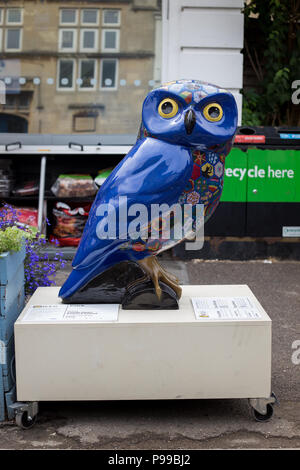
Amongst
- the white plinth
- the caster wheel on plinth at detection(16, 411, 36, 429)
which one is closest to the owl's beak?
the white plinth

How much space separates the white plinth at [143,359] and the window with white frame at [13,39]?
17.9 ft

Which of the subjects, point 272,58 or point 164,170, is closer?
point 164,170

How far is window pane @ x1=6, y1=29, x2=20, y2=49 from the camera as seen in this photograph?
7.64 metres

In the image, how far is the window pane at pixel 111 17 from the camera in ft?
25.1

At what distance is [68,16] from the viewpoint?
7.64 meters

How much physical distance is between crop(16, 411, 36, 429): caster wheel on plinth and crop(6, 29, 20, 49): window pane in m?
5.76

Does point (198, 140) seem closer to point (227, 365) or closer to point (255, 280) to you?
point (227, 365)

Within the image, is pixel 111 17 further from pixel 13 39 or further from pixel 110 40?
pixel 13 39

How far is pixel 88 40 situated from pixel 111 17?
1.35 ft

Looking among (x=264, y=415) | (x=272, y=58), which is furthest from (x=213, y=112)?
(x=272, y=58)

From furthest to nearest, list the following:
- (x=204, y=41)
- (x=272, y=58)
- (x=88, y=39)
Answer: (x=272, y=58), (x=88, y=39), (x=204, y=41)

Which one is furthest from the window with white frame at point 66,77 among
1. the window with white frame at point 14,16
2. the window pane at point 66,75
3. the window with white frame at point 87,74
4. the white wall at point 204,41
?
the white wall at point 204,41

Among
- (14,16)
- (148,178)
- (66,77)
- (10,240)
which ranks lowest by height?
(10,240)

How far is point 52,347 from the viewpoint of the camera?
3059 millimetres
